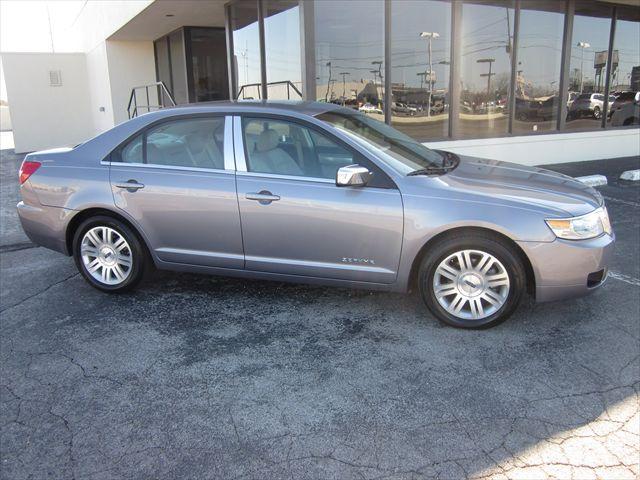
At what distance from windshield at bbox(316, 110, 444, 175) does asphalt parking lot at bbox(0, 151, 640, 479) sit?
3.72 ft

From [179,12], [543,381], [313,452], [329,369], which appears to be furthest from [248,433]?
[179,12]

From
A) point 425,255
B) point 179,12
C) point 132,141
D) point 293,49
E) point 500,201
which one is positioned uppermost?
point 179,12

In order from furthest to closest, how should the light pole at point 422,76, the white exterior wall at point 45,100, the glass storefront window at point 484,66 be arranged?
the white exterior wall at point 45,100
the glass storefront window at point 484,66
the light pole at point 422,76

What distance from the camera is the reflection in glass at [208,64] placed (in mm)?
14664

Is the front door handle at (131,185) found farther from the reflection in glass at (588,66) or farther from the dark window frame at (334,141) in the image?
the reflection in glass at (588,66)

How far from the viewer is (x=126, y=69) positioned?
16797 mm

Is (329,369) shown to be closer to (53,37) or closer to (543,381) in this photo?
(543,381)

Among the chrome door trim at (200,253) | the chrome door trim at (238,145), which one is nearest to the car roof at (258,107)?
the chrome door trim at (238,145)

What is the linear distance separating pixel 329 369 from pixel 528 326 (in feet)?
5.21

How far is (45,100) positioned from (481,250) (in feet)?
63.6

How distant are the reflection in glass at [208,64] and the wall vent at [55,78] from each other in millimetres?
7405

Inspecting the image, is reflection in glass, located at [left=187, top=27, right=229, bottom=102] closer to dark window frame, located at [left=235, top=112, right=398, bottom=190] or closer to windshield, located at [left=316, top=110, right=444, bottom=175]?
windshield, located at [left=316, top=110, right=444, bottom=175]

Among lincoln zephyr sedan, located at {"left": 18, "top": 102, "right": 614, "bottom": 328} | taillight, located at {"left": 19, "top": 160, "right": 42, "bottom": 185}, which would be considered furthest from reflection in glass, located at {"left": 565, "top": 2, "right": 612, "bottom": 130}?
taillight, located at {"left": 19, "top": 160, "right": 42, "bottom": 185}

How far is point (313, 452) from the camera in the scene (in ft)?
8.93
